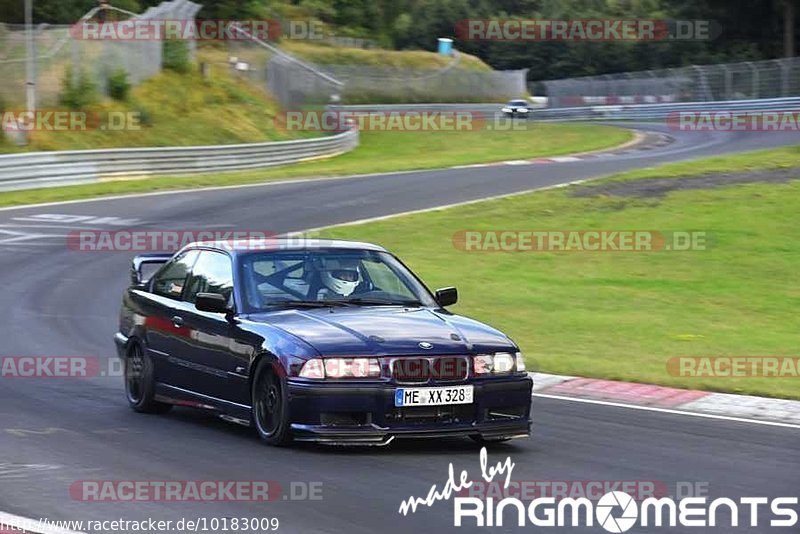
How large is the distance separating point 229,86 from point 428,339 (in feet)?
138

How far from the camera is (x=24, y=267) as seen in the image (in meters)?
20.3

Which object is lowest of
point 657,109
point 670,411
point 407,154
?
point 657,109

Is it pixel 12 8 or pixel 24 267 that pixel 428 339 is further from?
pixel 12 8

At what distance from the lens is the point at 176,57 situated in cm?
4703

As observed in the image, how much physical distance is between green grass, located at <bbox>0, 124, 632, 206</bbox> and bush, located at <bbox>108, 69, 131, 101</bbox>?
553cm

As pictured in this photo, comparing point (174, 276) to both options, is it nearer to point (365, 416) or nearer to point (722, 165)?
point (365, 416)

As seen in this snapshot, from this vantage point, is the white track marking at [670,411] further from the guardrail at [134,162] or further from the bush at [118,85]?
the bush at [118,85]

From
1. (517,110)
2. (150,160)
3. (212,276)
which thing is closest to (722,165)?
(150,160)

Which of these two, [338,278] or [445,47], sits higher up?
[338,278]

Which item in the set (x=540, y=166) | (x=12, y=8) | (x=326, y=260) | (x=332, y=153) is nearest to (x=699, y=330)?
(x=326, y=260)

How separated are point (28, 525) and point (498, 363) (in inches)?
127

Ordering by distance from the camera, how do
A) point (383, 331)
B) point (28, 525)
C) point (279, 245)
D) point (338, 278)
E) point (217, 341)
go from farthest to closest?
point (279, 245), point (338, 278), point (217, 341), point (383, 331), point (28, 525)

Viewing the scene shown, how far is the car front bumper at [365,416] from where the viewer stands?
838 cm

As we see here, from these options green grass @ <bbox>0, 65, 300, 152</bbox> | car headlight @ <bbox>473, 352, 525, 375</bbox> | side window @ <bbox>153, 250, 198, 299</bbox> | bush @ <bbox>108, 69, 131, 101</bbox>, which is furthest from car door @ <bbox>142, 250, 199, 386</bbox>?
bush @ <bbox>108, 69, 131, 101</bbox>
